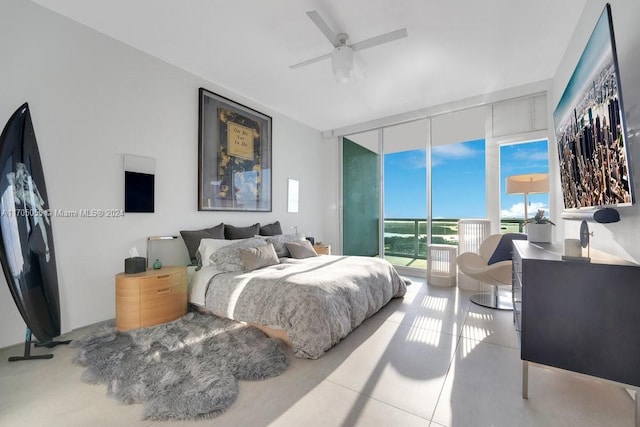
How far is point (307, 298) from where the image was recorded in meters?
Answer: 2.10

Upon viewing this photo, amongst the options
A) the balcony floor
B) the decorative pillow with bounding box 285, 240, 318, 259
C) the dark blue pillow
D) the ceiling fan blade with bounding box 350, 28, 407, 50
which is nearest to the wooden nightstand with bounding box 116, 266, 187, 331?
the decorative pillow with bounding box 285, 240, 318, 259

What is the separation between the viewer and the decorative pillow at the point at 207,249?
2983mm

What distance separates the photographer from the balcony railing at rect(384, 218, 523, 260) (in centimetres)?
460

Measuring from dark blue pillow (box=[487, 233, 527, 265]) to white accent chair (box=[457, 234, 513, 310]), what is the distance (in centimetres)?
11

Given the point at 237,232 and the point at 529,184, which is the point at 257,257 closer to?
the point at 237,232

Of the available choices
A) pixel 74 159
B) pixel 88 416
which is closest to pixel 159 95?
pixel 74 159

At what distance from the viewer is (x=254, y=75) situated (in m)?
3.46

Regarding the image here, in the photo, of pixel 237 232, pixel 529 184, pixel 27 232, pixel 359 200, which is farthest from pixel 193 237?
pixel 529 184

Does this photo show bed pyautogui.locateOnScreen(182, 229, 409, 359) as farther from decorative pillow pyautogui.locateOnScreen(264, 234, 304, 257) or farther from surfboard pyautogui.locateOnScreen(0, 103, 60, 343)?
surfboard pyautogui.locateOnScreen(0, 103, 60, 343)

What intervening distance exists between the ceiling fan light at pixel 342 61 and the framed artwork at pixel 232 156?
1.82m

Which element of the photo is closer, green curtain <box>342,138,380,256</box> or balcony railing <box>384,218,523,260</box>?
balcony railing <box>384,218,523,260</box>

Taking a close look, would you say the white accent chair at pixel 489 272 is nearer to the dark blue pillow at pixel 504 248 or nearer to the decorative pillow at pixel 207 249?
the dark blue pillow at pixel 504 248

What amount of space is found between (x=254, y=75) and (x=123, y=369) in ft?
10.9

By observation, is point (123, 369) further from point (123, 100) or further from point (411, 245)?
point (411, 245)
